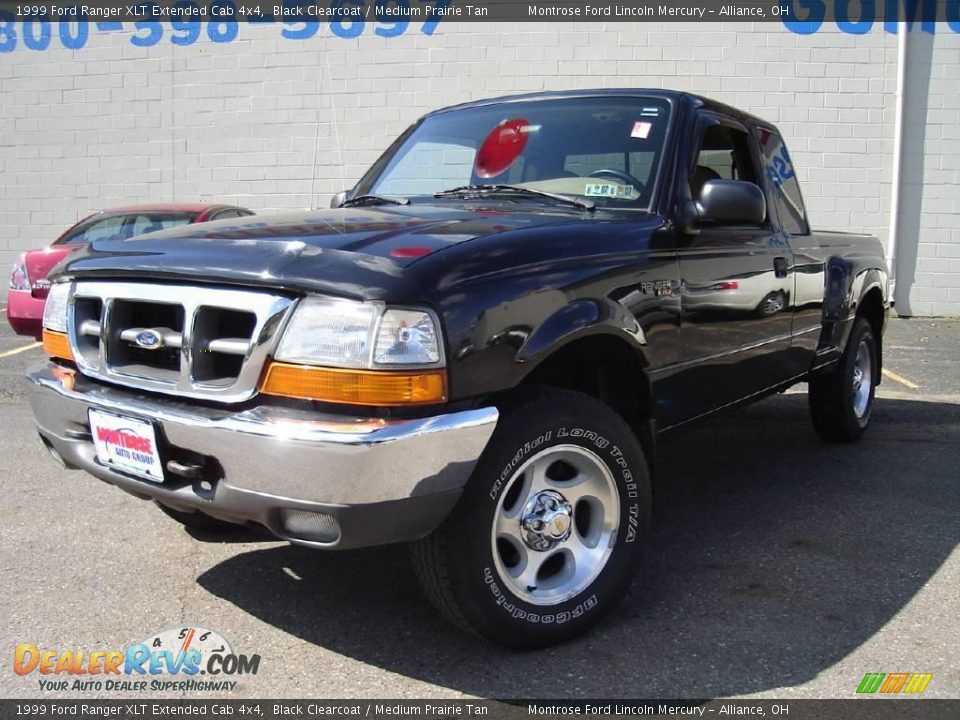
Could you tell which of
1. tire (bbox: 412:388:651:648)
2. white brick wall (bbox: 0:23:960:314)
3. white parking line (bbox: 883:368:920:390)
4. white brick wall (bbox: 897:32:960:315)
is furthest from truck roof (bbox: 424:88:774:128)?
white brick wall (bbox: 897:32:960:315)

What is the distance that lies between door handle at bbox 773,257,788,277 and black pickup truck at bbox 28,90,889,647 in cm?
11

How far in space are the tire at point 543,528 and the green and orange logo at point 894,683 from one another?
0.77m

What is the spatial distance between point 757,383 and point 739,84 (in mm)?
9246

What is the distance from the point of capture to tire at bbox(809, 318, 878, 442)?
5.38m

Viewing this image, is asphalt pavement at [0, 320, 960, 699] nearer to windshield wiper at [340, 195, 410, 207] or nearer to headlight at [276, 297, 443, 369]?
headlight at [276, 297, 443, 369]

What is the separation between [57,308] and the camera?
311 centimetres

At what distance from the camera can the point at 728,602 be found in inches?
127

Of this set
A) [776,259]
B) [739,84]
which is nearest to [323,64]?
[739,84]

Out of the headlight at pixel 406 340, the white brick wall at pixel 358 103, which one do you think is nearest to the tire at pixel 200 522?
the headlight at pixel 406 340

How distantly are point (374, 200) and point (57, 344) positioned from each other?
55.4 inches

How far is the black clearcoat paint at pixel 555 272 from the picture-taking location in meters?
2.46

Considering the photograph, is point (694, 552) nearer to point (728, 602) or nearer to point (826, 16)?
point (728, 602)

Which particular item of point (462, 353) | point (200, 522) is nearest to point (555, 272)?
point (462, 353)

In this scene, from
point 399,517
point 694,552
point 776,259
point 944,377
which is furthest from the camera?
point 944,377
